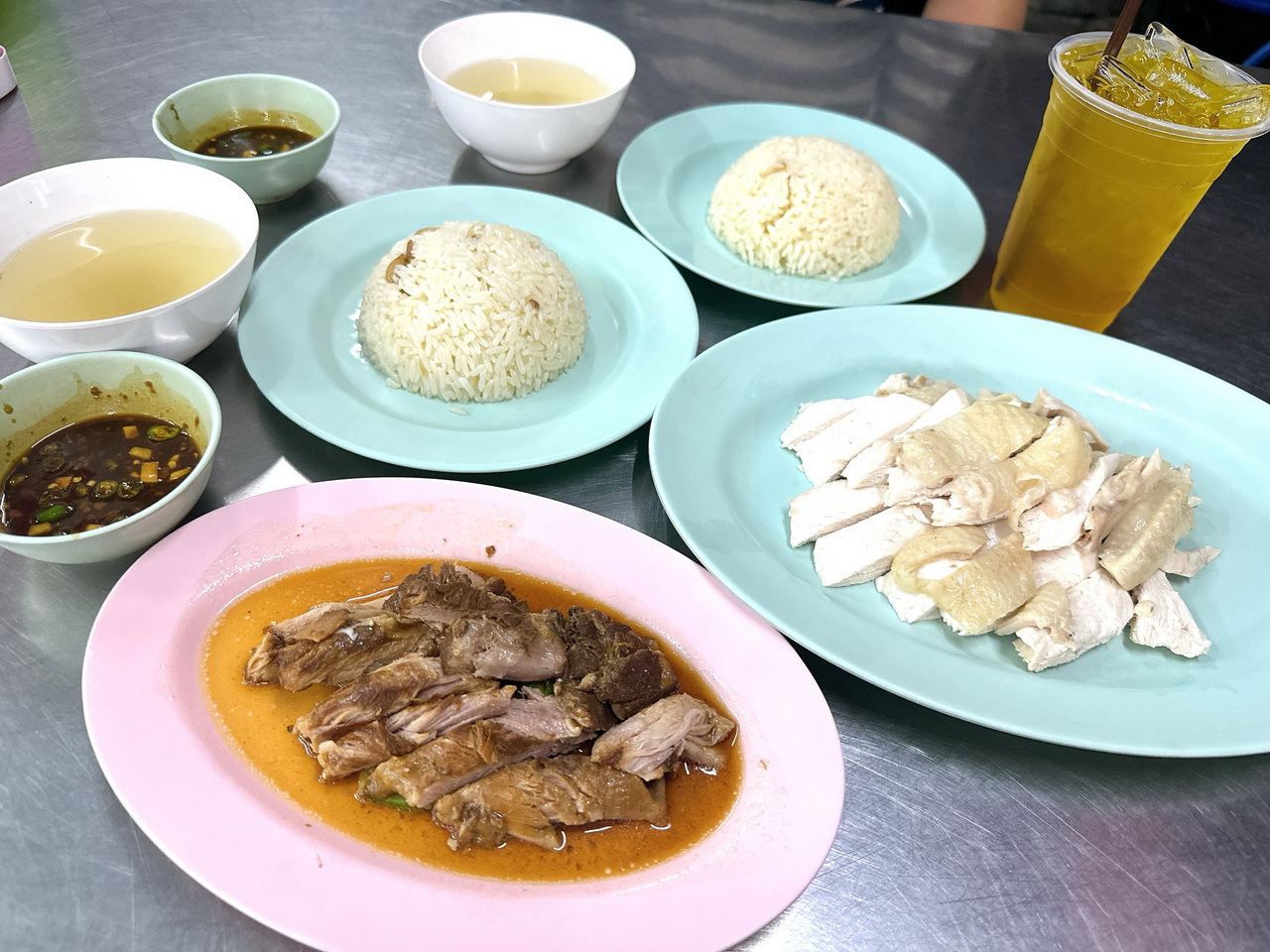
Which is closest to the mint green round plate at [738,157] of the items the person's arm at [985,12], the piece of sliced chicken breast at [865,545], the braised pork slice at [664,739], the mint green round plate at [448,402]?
the mint green round plate at [448,402]

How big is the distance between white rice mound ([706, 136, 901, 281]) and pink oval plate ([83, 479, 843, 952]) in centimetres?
120

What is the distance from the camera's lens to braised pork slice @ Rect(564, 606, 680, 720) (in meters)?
1.49

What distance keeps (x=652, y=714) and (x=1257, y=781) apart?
1.21 meters

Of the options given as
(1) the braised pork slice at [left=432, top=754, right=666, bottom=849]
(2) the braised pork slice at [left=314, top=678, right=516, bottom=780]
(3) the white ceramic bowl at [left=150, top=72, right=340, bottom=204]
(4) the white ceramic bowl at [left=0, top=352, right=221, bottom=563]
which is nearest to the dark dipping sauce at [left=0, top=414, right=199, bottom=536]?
(4) the white ceramic bowl at [left=0, top=352, right=221, bottom=563]

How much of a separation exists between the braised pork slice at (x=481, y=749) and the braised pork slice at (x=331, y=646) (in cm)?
19

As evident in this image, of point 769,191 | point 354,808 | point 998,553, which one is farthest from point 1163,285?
point 354,808

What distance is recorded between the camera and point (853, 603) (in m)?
1.72

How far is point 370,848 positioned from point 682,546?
0.89 meters

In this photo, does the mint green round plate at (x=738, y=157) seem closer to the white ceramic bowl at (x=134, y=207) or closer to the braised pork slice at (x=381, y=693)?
the white ceramic bowl at (x=134, y=207)

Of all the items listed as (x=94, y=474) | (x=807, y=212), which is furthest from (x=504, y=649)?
(x=807, y=212)

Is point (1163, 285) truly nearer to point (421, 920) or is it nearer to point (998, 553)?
point (998, 553)

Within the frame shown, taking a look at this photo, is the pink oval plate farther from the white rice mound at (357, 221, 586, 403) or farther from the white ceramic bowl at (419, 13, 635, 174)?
the white ceramic bowl at (419, 13, 635, 174)

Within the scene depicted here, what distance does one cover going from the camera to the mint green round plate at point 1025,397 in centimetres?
154

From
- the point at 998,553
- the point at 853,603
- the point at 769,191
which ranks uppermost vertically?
the point at 769,191
